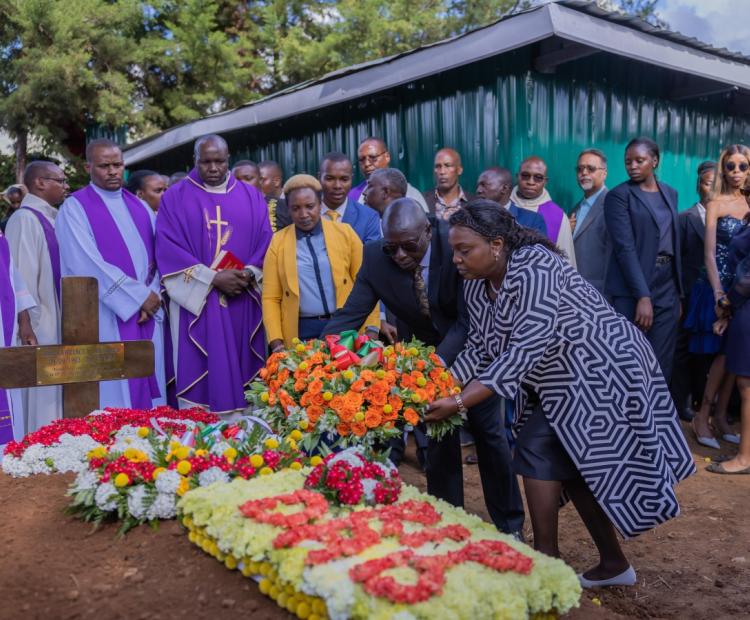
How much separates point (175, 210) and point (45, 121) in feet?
37.4

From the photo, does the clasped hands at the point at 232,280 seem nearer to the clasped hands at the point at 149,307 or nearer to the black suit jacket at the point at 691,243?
the clasped hands at the point at 149,307

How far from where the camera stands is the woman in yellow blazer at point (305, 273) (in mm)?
5320

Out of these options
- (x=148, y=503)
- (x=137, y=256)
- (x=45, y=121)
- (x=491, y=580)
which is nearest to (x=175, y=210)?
(x=137, y=256)

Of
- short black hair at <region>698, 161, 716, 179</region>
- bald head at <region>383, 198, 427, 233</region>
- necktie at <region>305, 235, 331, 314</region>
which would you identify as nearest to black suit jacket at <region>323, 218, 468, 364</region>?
bald head at <region>383, 198, 427, 233</region>

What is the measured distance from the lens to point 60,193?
6578 mm

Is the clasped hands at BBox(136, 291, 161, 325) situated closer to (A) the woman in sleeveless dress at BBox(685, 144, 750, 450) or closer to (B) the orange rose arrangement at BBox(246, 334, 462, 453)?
(B) the orange rose arrangement at BBox(246, 334, 462, 453)

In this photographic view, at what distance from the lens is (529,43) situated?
6320 millimetres

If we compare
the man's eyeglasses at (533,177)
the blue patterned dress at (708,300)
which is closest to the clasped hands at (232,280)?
the man's eyeglasses at (533,177)

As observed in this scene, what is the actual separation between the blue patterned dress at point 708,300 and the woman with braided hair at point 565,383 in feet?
12.3

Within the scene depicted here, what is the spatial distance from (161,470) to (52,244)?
12.4ft

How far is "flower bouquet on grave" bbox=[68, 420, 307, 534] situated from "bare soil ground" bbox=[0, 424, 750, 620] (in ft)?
0.28

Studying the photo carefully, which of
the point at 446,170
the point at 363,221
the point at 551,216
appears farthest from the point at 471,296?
the point at 446,170

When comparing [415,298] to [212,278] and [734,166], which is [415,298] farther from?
[734,166]

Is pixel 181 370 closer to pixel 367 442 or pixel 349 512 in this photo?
pixel 367 442
